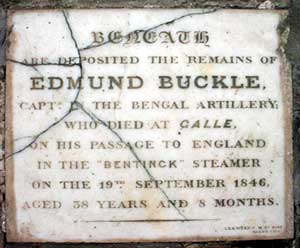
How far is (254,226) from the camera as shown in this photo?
2.59 meters

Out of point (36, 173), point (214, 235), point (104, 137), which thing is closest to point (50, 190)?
point (36, 173)

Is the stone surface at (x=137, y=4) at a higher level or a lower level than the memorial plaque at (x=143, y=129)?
higher

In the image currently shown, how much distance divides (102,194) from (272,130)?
739 mm

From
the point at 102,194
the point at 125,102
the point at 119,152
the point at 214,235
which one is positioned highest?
the point at 125,102

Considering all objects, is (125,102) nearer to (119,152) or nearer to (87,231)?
(119,152)

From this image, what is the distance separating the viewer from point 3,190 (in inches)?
101

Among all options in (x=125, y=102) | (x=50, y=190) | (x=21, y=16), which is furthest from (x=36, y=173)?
(x=21, y=16)

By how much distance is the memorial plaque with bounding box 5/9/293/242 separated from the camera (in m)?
2.57

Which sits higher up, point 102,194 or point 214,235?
point 102,194

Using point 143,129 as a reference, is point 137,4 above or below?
above

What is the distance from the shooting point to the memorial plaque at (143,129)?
2566mm

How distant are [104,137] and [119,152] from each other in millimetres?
86

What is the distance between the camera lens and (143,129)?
102 inches

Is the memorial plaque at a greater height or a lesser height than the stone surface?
lesser
